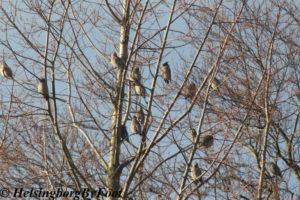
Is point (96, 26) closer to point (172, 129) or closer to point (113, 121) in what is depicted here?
point (113, 121)

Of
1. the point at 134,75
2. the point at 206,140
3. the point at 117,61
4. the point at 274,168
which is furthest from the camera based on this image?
the point at 274,168

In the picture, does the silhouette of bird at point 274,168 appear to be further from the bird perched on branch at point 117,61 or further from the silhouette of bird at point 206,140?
the bird perched on branch at point 117,61

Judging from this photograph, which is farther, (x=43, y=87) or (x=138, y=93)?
(x=138, y=93)

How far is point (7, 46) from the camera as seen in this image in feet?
16.4

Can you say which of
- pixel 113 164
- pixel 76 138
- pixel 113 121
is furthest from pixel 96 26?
pixel 76 138

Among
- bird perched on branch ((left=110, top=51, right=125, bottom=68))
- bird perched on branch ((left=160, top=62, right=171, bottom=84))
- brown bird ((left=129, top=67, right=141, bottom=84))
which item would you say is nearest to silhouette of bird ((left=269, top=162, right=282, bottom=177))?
bird perched on branch ((left=160, top=62, right=171, bottom=84))

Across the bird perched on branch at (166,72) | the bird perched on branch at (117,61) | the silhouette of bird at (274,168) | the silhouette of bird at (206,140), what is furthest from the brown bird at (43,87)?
the silhouette of bird at (274,168)

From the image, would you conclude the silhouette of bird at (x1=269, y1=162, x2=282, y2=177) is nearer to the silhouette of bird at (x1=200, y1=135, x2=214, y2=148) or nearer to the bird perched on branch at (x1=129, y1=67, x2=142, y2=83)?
the silhouette of bird at (x1=200, y1=135, x2=214, y2=148)

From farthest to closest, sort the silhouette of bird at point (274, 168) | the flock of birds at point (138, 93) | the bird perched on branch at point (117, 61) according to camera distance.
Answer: the silhouette of bird at point (274, 168) → the bird perched on branch at point (117, 61) → the flock of birds at point (138, 93)

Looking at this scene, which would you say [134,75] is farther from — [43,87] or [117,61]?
[43,87]

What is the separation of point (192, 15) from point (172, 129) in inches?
59.9

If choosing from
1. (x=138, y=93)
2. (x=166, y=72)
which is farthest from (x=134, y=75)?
(x=166, y=72)

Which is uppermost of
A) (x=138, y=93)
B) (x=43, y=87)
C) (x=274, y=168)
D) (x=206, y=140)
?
(x=138, y=93)

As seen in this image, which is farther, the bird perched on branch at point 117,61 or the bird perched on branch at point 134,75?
the bird perched on branch at point 117,61
